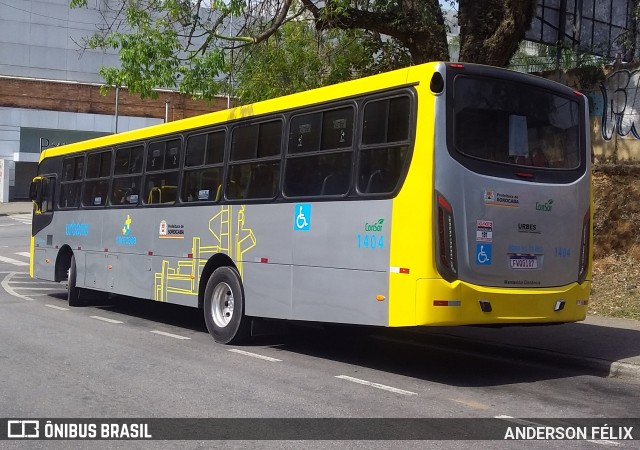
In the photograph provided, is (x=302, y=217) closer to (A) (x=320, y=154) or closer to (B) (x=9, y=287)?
(A) (x=320, y=154)

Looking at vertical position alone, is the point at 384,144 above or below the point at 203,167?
above

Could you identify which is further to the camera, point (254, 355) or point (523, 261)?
point (254, 355)

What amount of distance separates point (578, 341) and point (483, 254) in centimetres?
322

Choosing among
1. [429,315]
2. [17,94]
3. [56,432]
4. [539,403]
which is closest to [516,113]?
[429,315]

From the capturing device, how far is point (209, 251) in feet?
39.0

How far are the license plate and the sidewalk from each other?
1.64 m

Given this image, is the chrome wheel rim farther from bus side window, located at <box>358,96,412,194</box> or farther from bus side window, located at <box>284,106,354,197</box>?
bus side window, located at <box>358,96,412,194</box>

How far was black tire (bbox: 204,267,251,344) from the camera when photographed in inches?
442

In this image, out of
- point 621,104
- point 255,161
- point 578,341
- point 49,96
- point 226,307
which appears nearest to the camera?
point 578,341

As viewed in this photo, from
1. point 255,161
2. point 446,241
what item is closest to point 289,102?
point 255,161

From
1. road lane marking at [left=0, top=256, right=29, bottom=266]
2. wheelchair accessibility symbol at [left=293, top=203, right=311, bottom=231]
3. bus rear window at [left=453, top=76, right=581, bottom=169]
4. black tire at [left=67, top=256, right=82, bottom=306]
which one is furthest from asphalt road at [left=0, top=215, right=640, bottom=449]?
road lane marking at [left=0, top=256, right=29, bottom=266]

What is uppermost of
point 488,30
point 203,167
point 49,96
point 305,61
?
point 49,96

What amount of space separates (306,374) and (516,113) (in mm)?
3821

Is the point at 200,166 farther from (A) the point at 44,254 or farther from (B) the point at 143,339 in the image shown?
(A) the point at 44,254
